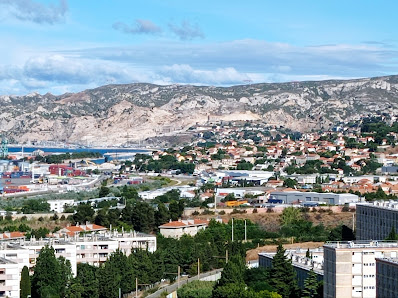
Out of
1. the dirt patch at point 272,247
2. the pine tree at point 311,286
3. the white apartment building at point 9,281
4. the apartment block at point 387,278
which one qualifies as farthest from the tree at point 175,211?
the apartment block at point 387,278

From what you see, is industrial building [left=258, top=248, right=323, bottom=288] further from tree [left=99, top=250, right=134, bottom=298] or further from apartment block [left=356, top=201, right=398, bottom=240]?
tree [left=99, top=250, right=134, bottom=298]

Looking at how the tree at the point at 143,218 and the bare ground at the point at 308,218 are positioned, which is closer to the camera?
the tree at the point at 143,218

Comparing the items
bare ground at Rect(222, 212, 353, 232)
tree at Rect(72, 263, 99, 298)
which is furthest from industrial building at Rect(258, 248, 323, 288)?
bare ground at Rect(222, 212, 353, 232)

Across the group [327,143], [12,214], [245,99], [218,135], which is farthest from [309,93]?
[12,214]

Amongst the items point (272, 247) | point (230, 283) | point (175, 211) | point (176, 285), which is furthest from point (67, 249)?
point (175, 211)

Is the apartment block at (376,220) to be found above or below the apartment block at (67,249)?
above

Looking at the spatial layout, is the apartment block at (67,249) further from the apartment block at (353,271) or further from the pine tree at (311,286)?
the apartment block at (353,271)

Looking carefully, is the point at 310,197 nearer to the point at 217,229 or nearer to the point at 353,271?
the point at 217,229
